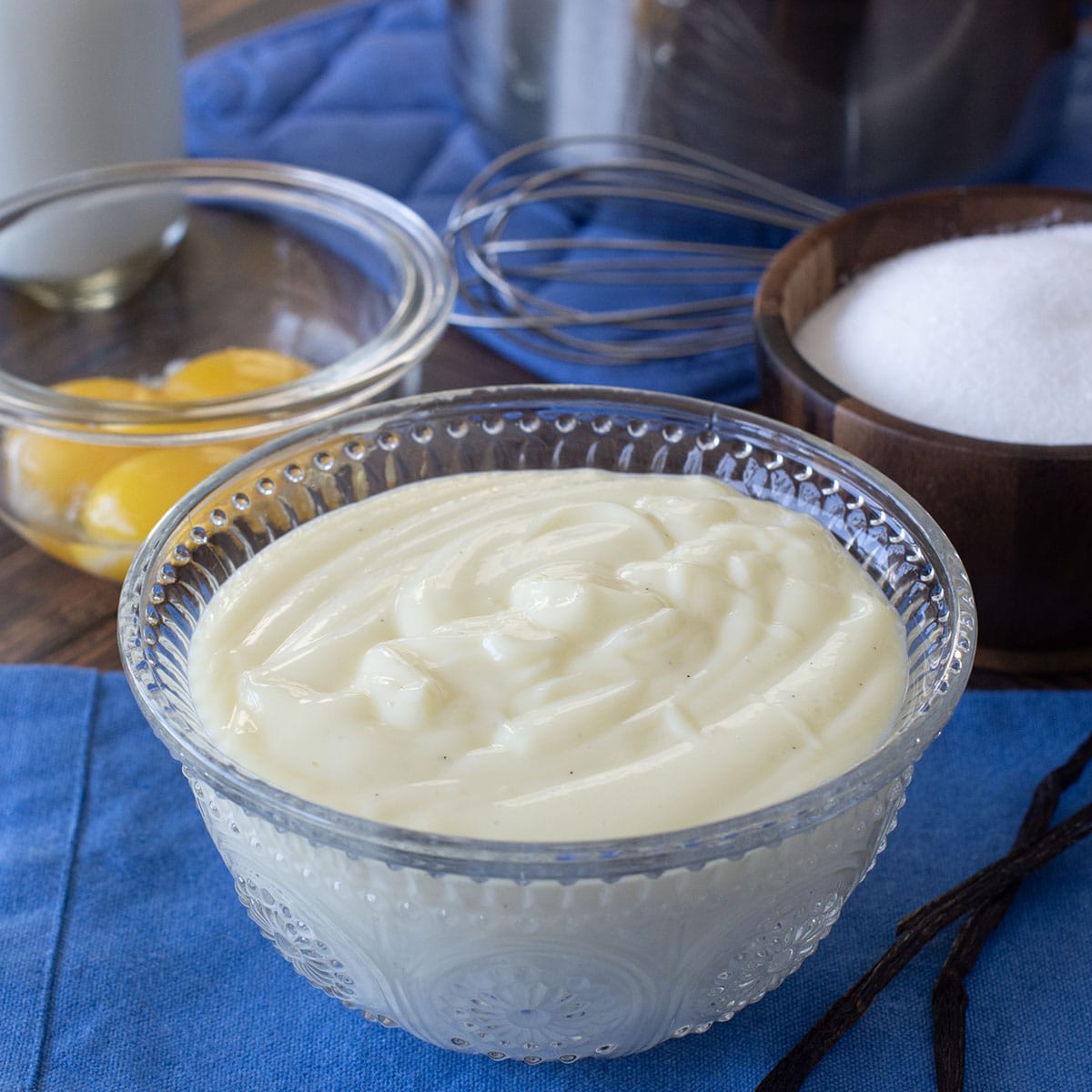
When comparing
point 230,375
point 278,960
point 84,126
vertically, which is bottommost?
point 278,960

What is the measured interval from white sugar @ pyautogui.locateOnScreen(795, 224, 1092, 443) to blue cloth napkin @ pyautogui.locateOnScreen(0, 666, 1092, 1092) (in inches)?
7.8

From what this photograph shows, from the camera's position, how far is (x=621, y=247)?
1.25 metres

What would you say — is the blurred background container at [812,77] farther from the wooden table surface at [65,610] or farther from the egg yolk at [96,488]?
the egg yolk at [96,488]

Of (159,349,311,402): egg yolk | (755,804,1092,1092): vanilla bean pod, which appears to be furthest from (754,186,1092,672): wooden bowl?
(159,349,311,402): egg yolk

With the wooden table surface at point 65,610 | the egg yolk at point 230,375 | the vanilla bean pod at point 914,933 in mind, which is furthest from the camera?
the egg yolk at point 230,375

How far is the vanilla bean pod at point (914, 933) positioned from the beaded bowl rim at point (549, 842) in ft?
0.51

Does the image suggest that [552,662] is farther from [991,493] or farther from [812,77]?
[812,77]

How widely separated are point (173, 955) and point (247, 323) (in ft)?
2.11

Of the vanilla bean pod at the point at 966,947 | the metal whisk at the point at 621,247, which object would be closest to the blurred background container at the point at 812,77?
the metal whisk at the point at 621,247

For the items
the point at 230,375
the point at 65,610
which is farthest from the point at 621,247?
the point at 65,610

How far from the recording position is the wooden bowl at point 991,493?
2.74 ft

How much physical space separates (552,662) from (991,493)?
353 millimetres

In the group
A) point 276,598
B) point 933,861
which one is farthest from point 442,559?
point 933,861

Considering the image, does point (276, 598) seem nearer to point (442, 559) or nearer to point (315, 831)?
point (442, 559)
